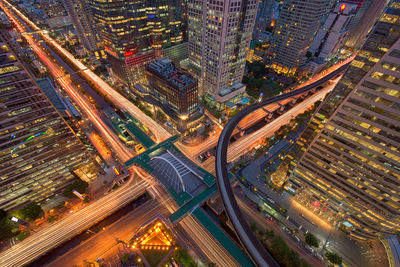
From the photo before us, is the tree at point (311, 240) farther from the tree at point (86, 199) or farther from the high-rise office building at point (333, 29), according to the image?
the high-rise office building at point (333, 29)

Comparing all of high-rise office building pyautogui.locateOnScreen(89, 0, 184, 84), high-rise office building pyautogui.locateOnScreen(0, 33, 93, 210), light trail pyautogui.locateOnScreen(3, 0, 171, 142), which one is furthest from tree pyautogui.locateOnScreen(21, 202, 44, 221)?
high-rise office building pyautogui.locateOnScreen(89, 0, 184, 84)

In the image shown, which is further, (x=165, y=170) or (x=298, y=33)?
(x=298, y=33)

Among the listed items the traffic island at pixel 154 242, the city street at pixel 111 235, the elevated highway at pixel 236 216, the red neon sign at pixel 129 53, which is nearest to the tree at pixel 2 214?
the city street at pixel 111 235

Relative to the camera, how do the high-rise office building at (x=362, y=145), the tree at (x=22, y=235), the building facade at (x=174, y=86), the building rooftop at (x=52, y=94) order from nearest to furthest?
the high-rise office building at (x=362, y=145) → the tree at (x=22, y=235) → the building rooftop at (x=52, y=94) → the building facade at (x=174, y=86)

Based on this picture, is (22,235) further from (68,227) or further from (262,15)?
(262,15)

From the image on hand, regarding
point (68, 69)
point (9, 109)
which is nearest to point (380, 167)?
point (9, 109)

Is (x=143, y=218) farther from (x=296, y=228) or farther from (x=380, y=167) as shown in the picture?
(x=380, y=167)
